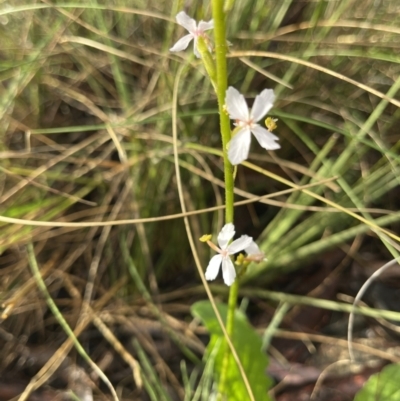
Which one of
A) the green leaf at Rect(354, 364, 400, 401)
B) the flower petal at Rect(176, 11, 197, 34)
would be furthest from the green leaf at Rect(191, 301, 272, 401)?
the flower petal at Rect(176, 11, 197, 34)

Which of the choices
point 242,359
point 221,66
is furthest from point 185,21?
point 242,359

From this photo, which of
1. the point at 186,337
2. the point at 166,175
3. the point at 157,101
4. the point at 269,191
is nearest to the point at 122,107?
the point at 157,101

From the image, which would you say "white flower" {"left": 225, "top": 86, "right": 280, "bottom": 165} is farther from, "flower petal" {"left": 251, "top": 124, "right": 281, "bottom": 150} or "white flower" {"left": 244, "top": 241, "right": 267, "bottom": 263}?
"white flower" {"left": 244, "top": 241, "right": 267, "bottom": 263}

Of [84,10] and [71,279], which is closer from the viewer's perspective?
[71,279]

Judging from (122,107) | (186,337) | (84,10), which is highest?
(84,10)

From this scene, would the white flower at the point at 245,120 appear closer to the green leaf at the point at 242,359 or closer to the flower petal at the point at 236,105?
the flower petal at the point at 236,105

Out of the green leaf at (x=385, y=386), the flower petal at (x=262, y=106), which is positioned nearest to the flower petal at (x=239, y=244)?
the flower petal at (x=262, y=106)

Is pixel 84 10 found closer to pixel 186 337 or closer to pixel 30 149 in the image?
pixel 30 149
